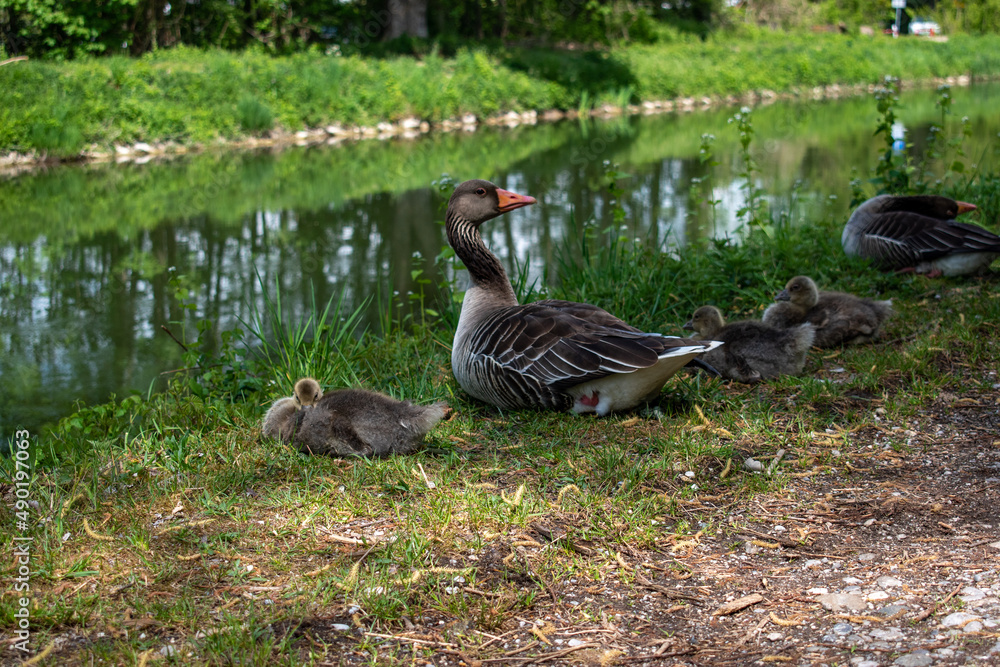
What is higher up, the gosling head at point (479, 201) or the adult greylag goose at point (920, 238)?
the gosling head at point (479, 201)

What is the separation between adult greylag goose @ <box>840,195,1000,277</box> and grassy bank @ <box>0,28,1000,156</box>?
17198 mm

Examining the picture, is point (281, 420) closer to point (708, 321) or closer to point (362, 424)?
point (362, 424)

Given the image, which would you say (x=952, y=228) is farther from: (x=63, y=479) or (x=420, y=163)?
(x=420, y=163)

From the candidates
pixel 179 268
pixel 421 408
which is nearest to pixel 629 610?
pixel 421 408

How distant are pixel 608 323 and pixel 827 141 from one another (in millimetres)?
17405

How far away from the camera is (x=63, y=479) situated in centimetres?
452

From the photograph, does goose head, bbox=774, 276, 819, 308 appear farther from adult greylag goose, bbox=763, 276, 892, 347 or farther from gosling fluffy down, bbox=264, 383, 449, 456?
gosling fluffy down, bbox=264, 383, 449, 456

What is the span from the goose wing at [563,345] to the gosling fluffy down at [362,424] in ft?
1.71

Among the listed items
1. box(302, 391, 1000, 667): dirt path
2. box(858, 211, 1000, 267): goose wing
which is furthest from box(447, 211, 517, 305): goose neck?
box(858, 211, 1000, 267): goose wing

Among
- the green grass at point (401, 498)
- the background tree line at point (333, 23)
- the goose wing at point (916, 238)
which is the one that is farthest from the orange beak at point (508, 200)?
the background tree line at point (333, 23)

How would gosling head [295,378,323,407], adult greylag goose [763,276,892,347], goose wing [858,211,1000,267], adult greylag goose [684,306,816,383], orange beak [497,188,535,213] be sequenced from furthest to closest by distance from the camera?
goose wing [858,211,1000,267]
adult greylag goose [763,276,892,347]
orange beak [497,188,535,213]
adult greylag goose [684,306,816,383]
gosling head [295,378,323,407]

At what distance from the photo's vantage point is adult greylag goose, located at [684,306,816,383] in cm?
510

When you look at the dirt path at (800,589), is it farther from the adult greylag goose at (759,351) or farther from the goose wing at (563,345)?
the adult greylag goose at (759,351)

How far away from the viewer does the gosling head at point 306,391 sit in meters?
4.52
